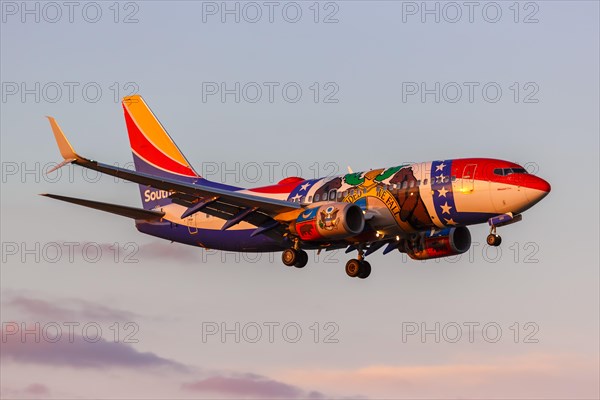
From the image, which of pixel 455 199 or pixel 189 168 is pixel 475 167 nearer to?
pixel 455 199

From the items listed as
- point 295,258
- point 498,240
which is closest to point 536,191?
point 498,240

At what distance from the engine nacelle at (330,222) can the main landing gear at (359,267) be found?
196 inches

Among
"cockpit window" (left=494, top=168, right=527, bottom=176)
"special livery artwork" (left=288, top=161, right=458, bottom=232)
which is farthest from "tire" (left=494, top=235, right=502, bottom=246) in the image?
"cockpit window" (left=494, top=168, right=527, bottom=176)

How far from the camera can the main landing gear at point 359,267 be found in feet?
237

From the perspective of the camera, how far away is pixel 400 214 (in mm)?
67062

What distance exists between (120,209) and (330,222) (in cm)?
1239

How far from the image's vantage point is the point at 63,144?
60625 millimetres

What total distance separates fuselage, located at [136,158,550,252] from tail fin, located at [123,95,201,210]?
331 inches

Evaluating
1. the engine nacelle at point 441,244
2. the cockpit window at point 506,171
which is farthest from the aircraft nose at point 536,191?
the engine nacelle at point 441,244

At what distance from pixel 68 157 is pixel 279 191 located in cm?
1444

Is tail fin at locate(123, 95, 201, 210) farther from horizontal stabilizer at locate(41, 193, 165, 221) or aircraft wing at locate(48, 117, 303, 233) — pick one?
aircraft wing at locate(48, 117, 303, 233)

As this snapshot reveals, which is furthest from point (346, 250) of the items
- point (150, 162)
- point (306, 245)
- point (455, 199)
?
point (150, 162)

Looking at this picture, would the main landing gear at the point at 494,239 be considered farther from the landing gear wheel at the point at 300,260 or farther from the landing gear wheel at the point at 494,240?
the landing gear wheel at the point at 300,260

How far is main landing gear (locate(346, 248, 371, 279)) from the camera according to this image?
72.1 m
